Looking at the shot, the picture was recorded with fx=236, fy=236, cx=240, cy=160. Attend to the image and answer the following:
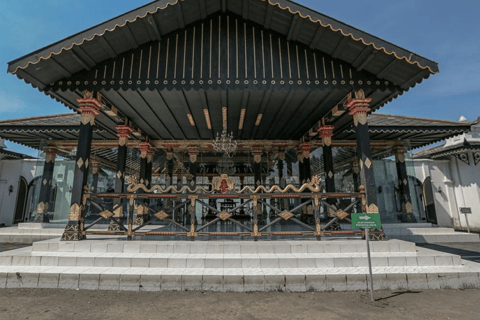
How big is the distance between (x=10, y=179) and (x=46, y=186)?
6.20 meters

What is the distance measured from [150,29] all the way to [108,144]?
758cm

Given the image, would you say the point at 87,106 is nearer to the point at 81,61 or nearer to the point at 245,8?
the point at 81,61

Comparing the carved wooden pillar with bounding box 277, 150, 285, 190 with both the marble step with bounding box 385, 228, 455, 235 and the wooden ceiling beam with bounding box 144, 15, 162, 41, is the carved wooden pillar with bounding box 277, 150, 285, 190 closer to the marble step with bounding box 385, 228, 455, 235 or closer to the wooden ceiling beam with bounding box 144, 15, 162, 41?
the marble step with bounding box 385, 228, 455, 235

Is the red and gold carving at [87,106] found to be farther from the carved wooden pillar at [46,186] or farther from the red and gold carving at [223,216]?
the carved wooden pillar at [46,186]

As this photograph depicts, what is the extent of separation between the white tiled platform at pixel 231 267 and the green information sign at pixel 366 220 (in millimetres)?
963

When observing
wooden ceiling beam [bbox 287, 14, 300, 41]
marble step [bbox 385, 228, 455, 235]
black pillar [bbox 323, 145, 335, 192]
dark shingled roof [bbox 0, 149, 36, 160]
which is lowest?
marble step [bbox 385, 228, 455, 235]

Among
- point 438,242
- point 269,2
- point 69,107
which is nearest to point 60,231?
point 69,107

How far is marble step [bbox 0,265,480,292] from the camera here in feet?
13.0

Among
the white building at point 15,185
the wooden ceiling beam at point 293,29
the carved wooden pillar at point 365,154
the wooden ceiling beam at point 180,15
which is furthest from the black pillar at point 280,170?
the white building at point 15,185

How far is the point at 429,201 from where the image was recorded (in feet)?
49.2

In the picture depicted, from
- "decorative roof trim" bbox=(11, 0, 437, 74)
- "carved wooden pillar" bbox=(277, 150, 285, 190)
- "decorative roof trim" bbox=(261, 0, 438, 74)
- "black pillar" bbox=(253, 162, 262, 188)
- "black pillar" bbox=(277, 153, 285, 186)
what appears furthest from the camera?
"black pillar" bbox=(277, 153, 285, 186)

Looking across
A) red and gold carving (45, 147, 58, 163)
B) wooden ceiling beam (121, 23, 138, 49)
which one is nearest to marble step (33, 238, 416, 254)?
wooden ceiling beam (121, 23, 138, 49)

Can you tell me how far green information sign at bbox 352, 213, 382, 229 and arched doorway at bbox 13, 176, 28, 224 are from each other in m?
19.6

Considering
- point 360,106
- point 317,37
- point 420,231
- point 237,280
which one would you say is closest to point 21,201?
point 237,280
